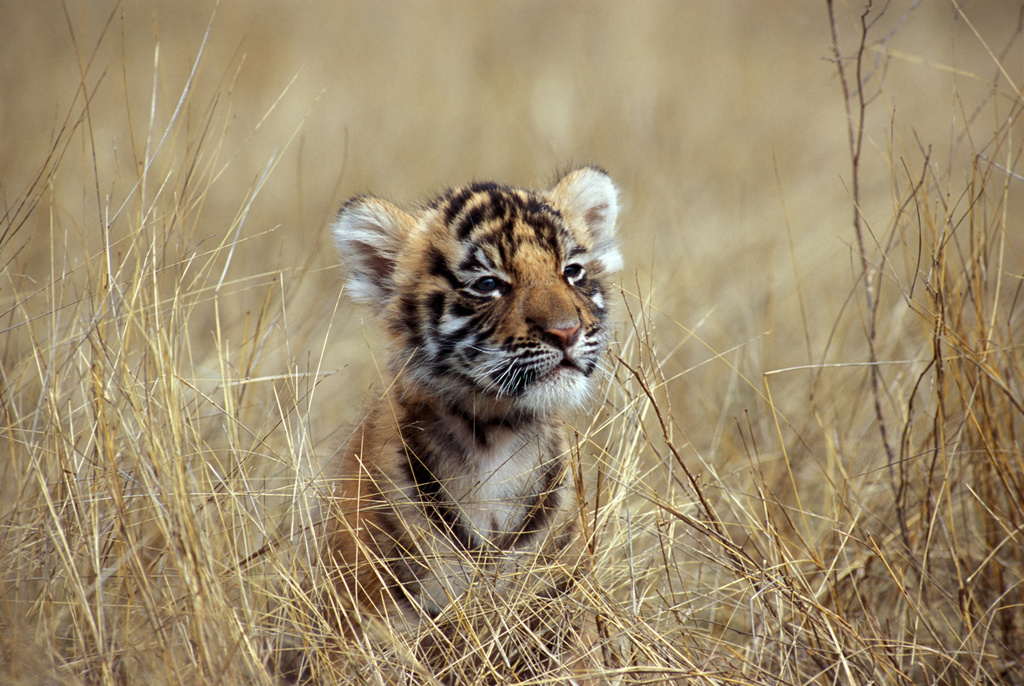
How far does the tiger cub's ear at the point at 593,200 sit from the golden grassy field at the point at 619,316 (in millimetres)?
485

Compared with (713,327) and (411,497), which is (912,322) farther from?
(411,497)

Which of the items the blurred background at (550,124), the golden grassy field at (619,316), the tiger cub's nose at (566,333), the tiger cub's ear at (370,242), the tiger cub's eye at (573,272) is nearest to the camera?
the golden grassy field at (619,316)

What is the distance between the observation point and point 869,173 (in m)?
10.6

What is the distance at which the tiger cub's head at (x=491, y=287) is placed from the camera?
339 cm

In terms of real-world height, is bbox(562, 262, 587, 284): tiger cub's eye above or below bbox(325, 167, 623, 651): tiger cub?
above

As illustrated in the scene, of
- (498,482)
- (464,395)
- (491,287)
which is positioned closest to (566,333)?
(491,287)

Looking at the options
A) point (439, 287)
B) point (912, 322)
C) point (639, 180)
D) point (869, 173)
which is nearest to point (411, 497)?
point (439, 287)

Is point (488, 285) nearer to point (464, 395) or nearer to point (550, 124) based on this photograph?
point (464, 395)

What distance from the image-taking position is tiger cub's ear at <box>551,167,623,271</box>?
4.19 metres

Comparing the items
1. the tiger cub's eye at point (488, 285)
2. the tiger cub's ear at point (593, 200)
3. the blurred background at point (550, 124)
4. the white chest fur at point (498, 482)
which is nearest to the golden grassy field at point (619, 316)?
the blurred background at point (550, 124)

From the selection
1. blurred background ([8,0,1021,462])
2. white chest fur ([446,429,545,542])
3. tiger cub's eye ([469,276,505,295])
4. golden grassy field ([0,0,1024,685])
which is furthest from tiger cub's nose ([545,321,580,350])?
blurred background ([8,0,1021,462])

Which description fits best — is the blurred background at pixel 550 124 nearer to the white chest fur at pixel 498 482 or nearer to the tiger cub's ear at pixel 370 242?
the tiger cub's ear at pixel 370 242

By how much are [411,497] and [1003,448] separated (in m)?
2.53

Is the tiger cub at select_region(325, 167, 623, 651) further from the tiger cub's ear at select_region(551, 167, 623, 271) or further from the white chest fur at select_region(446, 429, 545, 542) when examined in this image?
the tiger cub's ear at select_region(551, 167, 623, 271)
